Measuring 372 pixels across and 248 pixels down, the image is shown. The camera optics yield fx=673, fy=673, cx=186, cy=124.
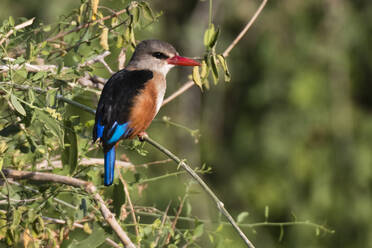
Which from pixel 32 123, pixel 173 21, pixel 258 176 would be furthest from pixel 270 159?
pixel 32 123

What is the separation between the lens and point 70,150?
241 cm

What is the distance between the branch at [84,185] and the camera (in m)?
2.11

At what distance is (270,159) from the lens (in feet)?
20.7

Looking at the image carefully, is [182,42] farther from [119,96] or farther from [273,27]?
[119,96]

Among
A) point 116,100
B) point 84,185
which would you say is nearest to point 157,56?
point 116,100

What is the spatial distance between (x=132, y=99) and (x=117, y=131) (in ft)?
0.71

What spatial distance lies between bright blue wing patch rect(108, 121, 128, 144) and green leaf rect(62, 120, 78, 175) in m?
0.40

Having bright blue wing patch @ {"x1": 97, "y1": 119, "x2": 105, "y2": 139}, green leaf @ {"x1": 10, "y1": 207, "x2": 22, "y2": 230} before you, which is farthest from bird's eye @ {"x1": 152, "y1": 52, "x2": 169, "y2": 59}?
green leaf @ {"x1": 10, "y1": 207, "x2": 22, "y2": 230}

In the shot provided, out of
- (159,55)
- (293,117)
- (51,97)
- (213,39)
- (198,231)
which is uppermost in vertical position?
(213,39)

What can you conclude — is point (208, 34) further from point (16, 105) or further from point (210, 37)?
point (16, 105)

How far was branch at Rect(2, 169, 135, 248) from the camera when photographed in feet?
6.92

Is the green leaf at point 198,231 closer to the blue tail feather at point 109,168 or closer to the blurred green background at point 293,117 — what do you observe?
the blue tail feather at point 109,168

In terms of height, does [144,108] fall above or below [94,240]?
above

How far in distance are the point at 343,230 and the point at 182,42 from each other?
2.38 m
